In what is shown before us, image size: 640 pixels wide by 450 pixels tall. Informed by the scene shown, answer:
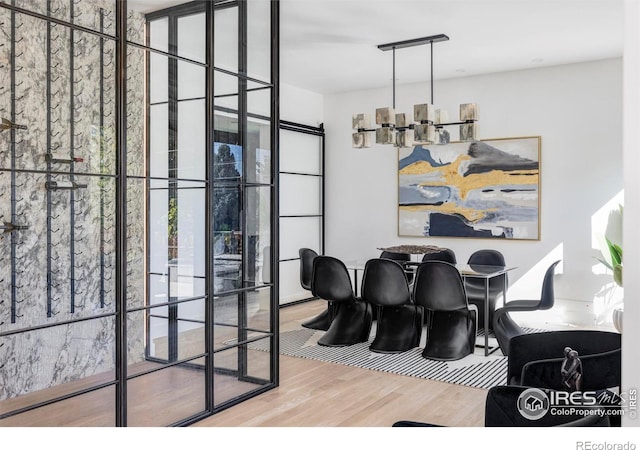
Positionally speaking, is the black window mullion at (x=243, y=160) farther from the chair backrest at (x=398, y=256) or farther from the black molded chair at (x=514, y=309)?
the chair backrest at (x=398, y=256)

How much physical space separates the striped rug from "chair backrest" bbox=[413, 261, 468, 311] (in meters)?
0.46

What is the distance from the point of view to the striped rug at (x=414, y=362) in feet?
13.1

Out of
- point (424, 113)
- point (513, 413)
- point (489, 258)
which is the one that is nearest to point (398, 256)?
point (489, 258)

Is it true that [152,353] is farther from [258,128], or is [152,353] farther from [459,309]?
[459,309]

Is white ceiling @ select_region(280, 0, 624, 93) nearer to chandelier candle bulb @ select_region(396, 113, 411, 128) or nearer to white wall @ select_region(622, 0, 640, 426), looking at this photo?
chandelier candle bulb @ select_region(396, 113, 411, 128)

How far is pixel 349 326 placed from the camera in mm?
5133

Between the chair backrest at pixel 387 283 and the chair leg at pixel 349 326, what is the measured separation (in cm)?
37

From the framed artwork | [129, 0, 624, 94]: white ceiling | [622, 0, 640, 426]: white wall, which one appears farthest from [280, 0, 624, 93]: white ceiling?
[622, 0, 640, 426]: white wall

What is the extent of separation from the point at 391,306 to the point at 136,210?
2720 millimetres

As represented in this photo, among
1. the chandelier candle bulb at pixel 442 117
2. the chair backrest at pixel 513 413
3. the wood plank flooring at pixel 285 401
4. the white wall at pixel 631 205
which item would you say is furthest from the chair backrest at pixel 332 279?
the white wall at pixel 631 205

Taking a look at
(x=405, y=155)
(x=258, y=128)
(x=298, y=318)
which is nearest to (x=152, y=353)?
(x=258, y=128)

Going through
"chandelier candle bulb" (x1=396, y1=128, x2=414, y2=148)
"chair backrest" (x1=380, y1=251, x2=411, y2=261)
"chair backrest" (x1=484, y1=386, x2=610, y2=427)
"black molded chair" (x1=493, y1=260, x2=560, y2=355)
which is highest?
"chandelier candle bulb" (x1=396, y1=128, x2=414, y2=148)

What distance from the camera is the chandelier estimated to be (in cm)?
476

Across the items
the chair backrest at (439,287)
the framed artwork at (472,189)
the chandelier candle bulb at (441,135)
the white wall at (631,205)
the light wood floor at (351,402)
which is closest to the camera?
the white wall at (631,205)
